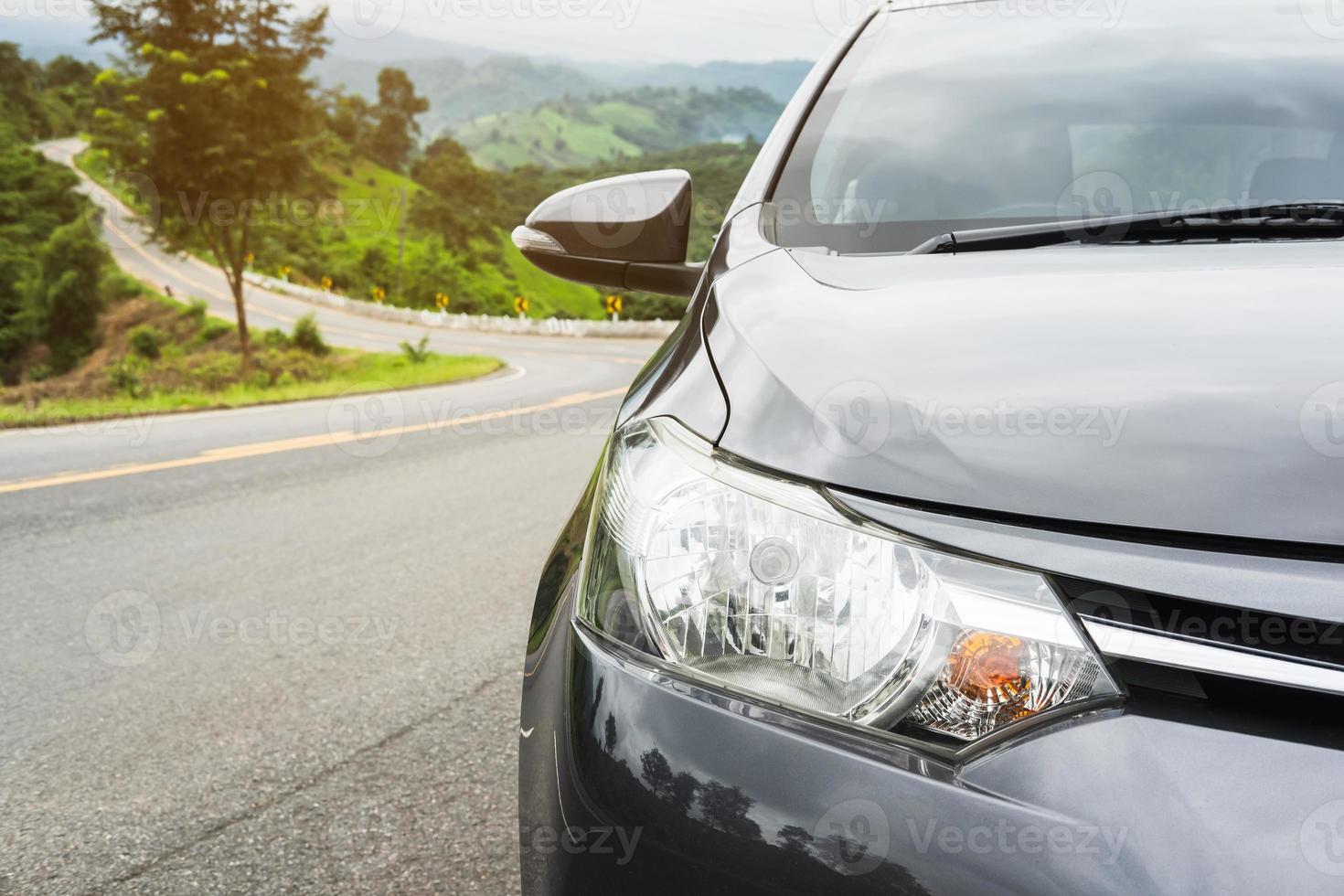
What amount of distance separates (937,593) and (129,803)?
2.06m

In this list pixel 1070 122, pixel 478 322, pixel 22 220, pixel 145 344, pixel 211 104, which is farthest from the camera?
pixel 22 220

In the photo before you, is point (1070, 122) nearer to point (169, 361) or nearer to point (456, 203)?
point (169, 361)

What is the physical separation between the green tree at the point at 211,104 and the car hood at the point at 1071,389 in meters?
24.9

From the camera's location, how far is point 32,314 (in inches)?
1939

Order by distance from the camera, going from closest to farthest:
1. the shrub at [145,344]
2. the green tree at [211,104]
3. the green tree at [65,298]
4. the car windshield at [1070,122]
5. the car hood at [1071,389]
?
1. the car hood at [1071,389]
2. the car windshield at [1070,122]
3. the green tree at [211,104]
4. the shrub at [145,344]
5. the green tree at [65,298]

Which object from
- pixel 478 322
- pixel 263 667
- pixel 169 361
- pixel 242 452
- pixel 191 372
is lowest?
pixel 169 361

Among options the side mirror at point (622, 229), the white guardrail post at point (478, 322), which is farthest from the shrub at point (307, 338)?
the side mirror at point (622, 229)

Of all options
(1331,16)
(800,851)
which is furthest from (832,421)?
(1331,16)

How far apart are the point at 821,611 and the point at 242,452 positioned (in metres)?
7.13

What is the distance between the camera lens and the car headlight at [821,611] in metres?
0.89

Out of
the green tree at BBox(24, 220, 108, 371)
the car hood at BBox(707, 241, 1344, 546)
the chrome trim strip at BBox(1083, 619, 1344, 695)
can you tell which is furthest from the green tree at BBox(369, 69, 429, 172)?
the chrome trim strip at BBox(1083, 619, 1344, 695)

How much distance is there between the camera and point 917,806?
849 millimetres

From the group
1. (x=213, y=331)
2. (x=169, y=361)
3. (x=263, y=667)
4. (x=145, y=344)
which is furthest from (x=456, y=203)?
(x=263, y=667)

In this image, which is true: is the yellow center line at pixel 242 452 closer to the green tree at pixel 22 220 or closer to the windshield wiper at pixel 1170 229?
the windshield wiper at pixel 1170 229
